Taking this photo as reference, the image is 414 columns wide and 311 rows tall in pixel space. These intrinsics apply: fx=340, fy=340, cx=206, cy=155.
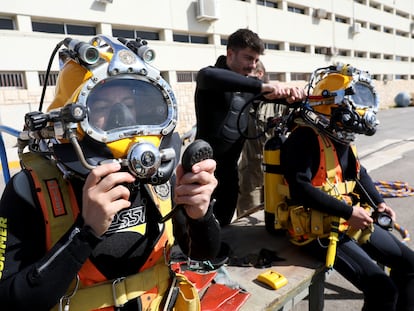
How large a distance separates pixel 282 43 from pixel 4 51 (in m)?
15.0

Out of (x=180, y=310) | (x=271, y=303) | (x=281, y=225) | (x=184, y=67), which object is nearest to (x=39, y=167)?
(x=180, y=310)

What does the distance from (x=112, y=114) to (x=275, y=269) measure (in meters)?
1.53

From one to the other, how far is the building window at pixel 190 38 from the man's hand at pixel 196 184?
14768 millimetres

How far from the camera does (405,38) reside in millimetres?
31938

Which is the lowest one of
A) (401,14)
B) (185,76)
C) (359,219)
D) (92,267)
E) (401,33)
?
(359,219)

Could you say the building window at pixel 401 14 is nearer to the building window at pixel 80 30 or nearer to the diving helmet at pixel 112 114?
the building window at pixel 80 30

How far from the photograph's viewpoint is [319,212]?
2.29m

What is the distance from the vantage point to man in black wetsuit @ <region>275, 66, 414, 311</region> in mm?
2184

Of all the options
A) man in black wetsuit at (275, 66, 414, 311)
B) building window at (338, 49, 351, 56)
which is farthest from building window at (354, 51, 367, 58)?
man in black wetsuit at (275, 66, 414, 311)

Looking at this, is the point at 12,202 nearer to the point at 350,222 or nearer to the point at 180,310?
the point at 180,310

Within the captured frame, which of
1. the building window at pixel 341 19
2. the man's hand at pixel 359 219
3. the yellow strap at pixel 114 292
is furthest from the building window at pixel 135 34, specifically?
the building window at pixel 341 19

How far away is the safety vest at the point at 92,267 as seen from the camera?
1.15 meters

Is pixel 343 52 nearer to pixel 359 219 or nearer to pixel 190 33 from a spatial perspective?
pixel 190 33

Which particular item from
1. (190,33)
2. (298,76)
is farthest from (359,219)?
(298,76)
